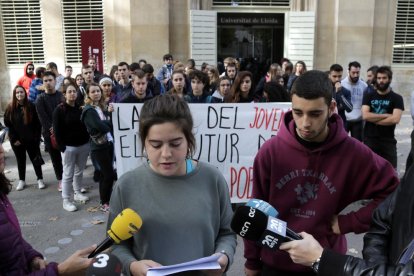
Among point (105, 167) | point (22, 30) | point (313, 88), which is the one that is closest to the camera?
point (313, 88)

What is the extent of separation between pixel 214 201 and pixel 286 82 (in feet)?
27.7

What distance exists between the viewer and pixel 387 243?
5.90 feet

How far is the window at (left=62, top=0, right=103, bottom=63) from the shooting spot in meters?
14.3

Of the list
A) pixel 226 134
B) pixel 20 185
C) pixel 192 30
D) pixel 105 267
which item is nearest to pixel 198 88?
pixel 226 134

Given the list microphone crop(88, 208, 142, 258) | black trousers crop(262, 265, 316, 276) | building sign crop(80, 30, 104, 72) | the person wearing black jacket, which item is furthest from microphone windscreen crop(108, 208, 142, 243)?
building sign crop(80, 30, 104, 72)

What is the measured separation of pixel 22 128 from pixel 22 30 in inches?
365

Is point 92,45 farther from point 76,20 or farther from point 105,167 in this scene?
point 105,167

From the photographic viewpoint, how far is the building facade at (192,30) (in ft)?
44.9

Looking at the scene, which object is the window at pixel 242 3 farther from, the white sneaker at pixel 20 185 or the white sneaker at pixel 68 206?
the white sneaker at pixel 68 206

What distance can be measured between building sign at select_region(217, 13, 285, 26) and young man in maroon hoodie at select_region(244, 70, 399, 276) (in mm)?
13505

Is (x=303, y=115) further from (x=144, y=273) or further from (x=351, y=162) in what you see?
(x=144, y=273)

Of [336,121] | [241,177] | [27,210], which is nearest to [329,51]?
[241,177]

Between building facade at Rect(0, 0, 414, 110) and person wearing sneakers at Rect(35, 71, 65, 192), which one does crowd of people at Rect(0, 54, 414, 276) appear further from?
building facade at Rect(0, 0, 414, 110)

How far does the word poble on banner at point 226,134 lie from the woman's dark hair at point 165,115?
3230 mm
